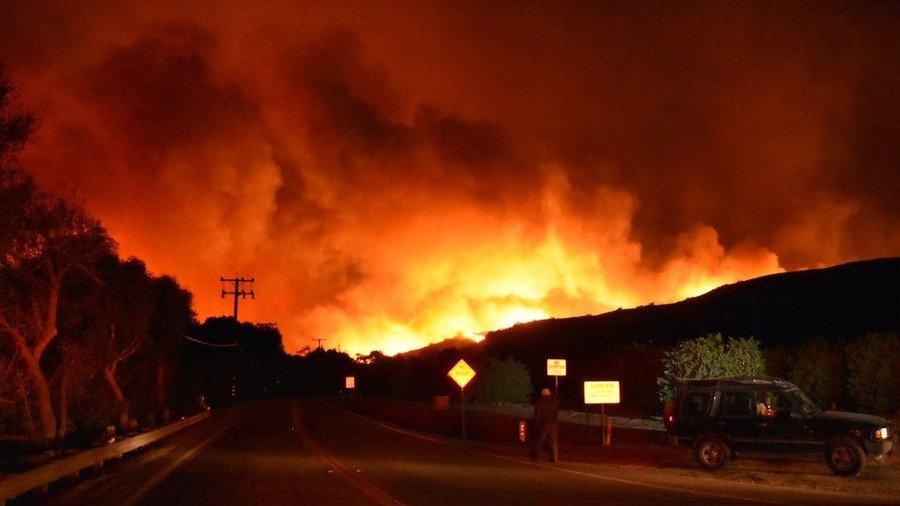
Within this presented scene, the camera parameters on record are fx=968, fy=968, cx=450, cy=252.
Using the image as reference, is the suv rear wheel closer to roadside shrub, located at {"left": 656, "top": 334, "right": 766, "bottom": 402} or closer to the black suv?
the black suv

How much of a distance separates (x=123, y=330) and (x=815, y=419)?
120ft

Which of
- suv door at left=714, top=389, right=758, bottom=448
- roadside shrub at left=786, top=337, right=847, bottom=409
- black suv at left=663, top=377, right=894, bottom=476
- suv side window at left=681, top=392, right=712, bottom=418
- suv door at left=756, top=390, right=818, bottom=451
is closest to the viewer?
black suv at left=663, top=377, right=894, bottom=476

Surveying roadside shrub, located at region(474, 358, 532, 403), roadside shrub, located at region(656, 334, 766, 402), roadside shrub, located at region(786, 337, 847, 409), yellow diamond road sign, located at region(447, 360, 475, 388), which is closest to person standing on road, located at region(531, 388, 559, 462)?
roadside shrub, located at region(656, 334, 766, 402)

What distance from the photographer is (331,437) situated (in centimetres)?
3941

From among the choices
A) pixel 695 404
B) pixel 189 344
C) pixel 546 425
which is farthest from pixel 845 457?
pixel 189 344

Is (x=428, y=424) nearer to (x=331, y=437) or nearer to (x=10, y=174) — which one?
(x=331, y=437)

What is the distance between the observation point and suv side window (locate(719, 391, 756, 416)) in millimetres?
→ 23750

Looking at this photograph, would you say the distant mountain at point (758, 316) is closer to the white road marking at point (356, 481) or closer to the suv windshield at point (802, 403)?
the white road marking at point (356, 481)

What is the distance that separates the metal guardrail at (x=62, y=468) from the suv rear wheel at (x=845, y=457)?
54.0ft

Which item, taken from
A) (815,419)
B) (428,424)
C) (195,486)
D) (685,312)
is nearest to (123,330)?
(428,424)

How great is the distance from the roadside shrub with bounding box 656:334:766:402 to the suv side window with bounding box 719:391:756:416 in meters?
9.77

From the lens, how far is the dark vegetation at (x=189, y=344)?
1364 inches

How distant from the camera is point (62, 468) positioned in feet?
62.2

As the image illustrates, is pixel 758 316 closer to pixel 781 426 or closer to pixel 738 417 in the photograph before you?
pixel 738 417
